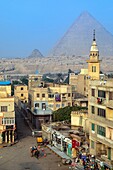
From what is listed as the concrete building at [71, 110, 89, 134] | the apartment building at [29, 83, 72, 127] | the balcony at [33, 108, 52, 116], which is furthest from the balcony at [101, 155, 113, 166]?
the balcony at [33, 108, 52, 116]

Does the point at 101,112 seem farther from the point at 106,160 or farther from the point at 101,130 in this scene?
the point at 106,160

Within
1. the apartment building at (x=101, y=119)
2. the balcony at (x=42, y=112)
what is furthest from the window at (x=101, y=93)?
the balcony at (x=42, y=112)

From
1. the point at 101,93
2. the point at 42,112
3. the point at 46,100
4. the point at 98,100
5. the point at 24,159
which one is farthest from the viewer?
the point at 46,100

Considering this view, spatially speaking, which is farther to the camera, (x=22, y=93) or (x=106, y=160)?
(x=22, y=93)

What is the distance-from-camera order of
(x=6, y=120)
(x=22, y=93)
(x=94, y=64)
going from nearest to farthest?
(x=6, y=120) < (x=94, y=64) < (x=22, y=93)

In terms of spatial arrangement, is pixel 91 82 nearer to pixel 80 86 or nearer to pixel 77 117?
pixel 77 117

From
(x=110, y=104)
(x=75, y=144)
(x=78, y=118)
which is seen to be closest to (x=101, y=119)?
(x=110, y=104)

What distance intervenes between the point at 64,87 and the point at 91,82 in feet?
66.5

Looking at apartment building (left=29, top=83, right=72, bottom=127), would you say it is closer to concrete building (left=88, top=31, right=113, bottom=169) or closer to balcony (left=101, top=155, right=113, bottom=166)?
concrete building (left=88, top=31, right=113, bottom=169)

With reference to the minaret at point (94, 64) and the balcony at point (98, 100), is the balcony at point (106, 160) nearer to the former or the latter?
the balcony at point (98, 100)

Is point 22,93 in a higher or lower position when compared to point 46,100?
higher

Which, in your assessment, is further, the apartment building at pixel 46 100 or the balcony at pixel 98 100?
the apartment building at pixel 46 100

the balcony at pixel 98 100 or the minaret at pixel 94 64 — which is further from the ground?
the minaret at pixel 94 64

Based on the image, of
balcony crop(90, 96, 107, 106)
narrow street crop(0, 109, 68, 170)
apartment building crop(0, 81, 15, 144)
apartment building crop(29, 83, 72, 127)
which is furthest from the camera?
apartment building crop(29, 83, 72, 127)
